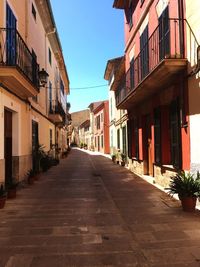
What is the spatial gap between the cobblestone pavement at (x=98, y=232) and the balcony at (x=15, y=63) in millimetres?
3221

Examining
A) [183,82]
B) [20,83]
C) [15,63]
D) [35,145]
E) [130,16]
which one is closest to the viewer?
[183,82]

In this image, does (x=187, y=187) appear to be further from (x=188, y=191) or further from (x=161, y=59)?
(x=161, y=59)

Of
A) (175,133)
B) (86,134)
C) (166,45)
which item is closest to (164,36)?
(166,45)

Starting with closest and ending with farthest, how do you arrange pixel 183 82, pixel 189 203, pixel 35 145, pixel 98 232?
pixel 98 232
pixel 189 203
pixel 183 82
pixel 35 145

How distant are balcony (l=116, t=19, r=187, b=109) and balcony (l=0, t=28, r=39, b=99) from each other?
3.59 metres

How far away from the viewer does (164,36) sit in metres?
9.68

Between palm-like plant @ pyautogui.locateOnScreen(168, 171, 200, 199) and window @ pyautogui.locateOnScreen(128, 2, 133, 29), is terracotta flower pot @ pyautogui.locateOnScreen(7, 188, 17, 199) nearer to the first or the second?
palm-like plant @ pyautogui.locateOnScreen(168, 171, 200, 199)

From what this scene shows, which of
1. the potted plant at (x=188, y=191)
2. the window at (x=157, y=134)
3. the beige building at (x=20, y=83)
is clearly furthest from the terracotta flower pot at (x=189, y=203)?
the beige building at (x=20, y=83)

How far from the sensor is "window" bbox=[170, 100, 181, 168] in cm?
866

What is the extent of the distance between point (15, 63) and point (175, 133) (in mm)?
4916

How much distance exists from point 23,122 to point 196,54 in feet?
22.7

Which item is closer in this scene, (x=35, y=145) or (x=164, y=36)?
(x=164, y=36)

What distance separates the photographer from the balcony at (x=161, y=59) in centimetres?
809

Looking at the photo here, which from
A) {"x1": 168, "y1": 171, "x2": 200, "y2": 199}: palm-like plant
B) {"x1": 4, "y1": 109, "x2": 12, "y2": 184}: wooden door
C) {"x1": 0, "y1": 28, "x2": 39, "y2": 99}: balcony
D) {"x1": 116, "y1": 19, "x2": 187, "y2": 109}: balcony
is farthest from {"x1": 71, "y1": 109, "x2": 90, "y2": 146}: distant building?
{"x1": 168, "y1": 171, "x2": 200, "y2": 199}: palm-like plant
